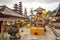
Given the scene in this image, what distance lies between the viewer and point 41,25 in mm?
17281

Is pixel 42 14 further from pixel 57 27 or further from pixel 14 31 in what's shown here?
pixel 14 31

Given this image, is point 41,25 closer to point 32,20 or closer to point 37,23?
point 37,23

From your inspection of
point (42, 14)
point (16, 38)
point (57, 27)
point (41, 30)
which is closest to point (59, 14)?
point (57, 27)

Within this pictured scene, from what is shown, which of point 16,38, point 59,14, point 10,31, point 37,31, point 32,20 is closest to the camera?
point 10,31

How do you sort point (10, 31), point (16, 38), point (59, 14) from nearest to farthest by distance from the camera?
point (10, 31), point (16, 38), point (59, 14)

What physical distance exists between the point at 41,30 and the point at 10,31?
670cm

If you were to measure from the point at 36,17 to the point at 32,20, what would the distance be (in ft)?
4.87

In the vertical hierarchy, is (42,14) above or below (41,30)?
above

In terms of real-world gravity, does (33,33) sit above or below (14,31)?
below

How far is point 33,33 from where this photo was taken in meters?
15.7

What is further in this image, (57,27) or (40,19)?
(57,27)

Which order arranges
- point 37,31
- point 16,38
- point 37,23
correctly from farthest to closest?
point 37,23
point 37,31
point 16,38

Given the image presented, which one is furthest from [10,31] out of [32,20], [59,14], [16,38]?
[59,14]

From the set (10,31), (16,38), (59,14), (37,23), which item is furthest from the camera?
(59,14)
